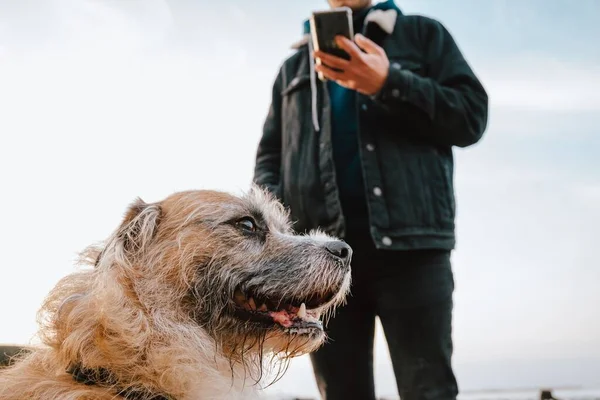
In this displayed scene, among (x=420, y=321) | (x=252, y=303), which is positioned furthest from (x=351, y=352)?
(x=252, y=303)

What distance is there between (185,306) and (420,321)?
0.99m

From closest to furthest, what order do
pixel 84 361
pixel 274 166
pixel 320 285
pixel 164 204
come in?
pixel 84 361
pixel 320 285
pixel 164 204
pixel 274 166

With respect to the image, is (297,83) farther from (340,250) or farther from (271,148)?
(340,250)

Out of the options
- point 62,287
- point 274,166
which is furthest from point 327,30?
point 62,287

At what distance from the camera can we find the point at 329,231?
9.87 feet

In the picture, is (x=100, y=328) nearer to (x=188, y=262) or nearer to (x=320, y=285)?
(x=188, y=262)

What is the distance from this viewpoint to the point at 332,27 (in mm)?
3027

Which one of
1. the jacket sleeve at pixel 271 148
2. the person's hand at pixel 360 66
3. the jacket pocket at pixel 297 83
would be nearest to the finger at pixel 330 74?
the person's hand at pixel 360 66

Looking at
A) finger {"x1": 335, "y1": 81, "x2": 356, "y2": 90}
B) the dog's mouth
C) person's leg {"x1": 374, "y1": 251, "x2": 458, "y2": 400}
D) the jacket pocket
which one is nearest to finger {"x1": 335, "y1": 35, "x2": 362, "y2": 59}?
finger {"x1": 335, "y1": 81, "x2": 356, "y2": 90}

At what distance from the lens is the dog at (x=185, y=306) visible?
2.22 meters

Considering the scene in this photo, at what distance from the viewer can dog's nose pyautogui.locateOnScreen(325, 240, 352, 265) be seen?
8.66 feet

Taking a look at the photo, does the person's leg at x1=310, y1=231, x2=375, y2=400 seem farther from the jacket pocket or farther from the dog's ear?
the jacket pocket

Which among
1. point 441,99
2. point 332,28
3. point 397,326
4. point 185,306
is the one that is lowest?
point 397,326

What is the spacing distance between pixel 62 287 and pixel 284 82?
1.63 m
